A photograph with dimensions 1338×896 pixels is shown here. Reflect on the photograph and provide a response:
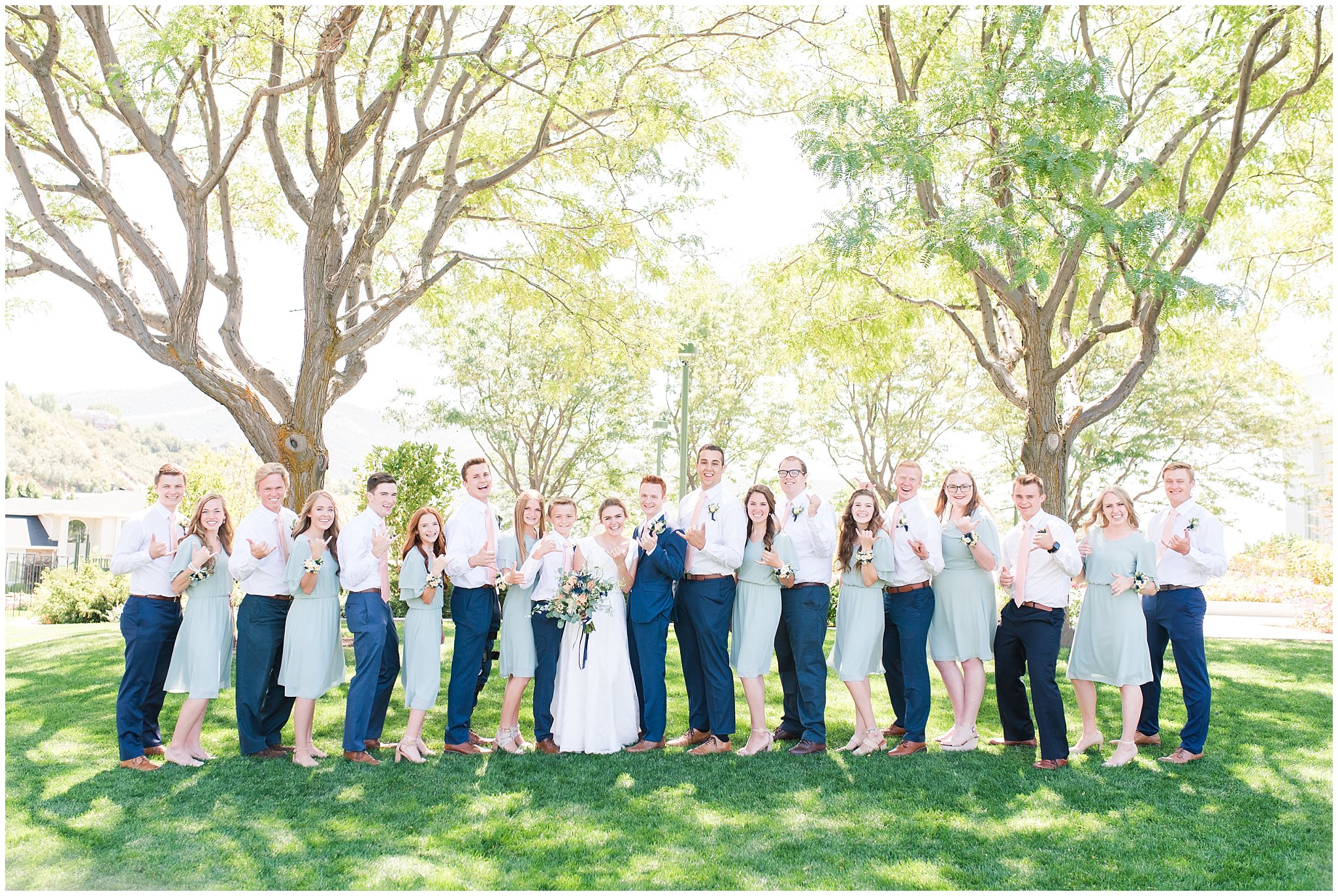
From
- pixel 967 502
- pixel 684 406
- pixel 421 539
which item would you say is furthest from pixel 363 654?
pixel 684 406

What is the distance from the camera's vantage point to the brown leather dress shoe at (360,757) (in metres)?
6.62

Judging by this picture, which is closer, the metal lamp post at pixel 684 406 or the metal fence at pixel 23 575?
the metal lamp post at pixel 684 406

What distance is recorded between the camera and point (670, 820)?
5.49 metres

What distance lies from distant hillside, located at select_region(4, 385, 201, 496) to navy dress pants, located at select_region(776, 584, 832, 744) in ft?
319

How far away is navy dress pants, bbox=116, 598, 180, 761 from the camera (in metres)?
6.58

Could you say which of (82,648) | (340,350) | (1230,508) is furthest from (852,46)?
(1230,508)

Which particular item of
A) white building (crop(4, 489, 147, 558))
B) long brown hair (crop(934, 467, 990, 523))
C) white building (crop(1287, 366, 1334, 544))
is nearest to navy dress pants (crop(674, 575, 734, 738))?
long brown hair (crop(934, 467, 990, 523))

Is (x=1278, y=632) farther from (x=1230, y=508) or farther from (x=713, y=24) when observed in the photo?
(x=713, y=24)

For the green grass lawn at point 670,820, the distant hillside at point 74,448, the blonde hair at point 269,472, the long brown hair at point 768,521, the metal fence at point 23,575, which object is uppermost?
the distant hillside at point 74,448

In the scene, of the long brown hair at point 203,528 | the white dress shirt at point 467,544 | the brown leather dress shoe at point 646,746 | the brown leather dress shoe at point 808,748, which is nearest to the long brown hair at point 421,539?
the white dress shirt at point 467,544

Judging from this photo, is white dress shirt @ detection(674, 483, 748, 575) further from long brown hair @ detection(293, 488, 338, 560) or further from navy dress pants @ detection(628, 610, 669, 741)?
long brown hair @ detection(293, 488, 338, 560)

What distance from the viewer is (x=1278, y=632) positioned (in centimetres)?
1755

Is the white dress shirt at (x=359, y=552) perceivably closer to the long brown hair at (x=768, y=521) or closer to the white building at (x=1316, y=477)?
the long brown hair at (x=768, y=521)

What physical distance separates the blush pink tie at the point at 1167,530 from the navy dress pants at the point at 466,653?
5055 mm
